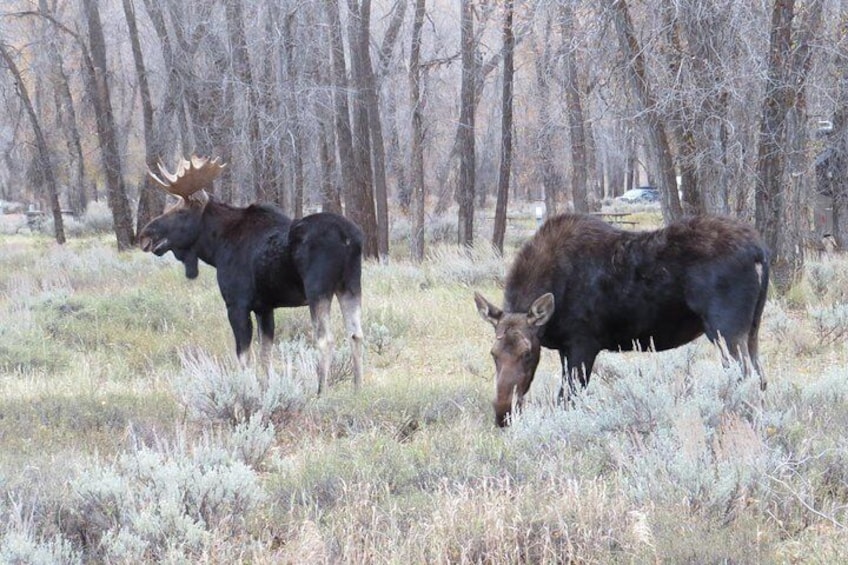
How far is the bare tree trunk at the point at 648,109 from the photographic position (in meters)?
13.2

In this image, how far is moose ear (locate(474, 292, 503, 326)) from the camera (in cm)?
715

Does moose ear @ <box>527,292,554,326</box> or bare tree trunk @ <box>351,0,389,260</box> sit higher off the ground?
bare tree trunk @ <box>351,0,389,260</box>

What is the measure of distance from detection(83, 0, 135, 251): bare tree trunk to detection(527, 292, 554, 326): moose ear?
21.3 meters

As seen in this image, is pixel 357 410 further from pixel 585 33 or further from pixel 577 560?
pixel 585 33

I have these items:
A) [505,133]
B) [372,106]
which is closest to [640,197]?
[505,133]

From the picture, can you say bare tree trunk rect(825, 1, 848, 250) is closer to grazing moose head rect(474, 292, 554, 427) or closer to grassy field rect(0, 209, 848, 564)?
grassy field rect(0, 209, 848, 564)

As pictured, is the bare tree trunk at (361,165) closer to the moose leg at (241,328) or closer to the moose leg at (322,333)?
the moose leg at (241,328)

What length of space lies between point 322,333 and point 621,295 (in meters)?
3.00

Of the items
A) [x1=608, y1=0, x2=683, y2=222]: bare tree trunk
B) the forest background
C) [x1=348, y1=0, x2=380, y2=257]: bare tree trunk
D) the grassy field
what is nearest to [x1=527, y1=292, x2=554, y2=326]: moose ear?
the grassy field

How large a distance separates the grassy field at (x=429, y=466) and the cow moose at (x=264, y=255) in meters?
0.61

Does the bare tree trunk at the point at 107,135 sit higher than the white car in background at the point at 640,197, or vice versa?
the bare tree trunk at the point at 107,135

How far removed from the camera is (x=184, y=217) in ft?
34.4

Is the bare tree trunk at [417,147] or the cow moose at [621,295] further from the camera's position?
the bare tree trunk at [417,147]

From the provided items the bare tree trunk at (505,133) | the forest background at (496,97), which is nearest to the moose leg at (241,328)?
the forest background at (496,97)
